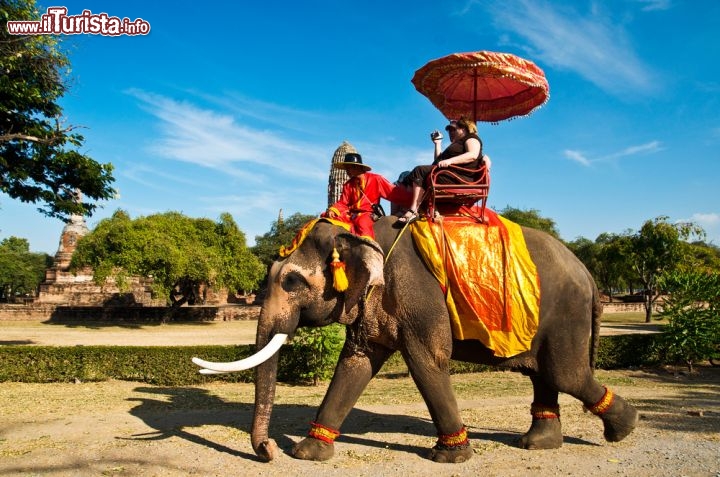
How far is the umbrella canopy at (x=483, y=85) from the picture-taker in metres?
5.94

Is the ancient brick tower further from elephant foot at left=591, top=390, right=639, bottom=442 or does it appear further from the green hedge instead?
elephant foot at left=591, top=390, right=639, bottom=442

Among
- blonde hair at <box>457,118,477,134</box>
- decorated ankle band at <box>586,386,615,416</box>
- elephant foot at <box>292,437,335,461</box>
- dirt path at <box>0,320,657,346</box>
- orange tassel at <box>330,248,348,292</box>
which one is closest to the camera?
orange tassel at <box>330,248,348,292</box>

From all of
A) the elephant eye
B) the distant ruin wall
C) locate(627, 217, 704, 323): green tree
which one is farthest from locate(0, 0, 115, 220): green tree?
locate(627, 217, 704, 323): green tree

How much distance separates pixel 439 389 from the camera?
5.31m

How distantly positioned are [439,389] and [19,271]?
220 ft

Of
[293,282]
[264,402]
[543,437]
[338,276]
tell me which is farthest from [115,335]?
[543,437]

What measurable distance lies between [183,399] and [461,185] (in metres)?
7.31

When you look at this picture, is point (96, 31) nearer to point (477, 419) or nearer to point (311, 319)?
point (311, 319)

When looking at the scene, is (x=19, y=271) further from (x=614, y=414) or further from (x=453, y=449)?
(x=614, y=414)

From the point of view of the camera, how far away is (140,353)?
1272 cm

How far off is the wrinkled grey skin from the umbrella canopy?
1962 millimetres

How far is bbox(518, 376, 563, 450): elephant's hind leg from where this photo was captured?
19.8 ft

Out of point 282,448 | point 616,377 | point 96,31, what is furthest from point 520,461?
point 96,31

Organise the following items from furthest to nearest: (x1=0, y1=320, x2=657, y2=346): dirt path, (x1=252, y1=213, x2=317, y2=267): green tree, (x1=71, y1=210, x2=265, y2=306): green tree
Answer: (x1=252, y1=213, x2=317, y2=267): green tree, (x1=71, y1=210, x2=265, y2=306): green tree, (x1=0, y1=320, x2=657, y2=346): dirt path
